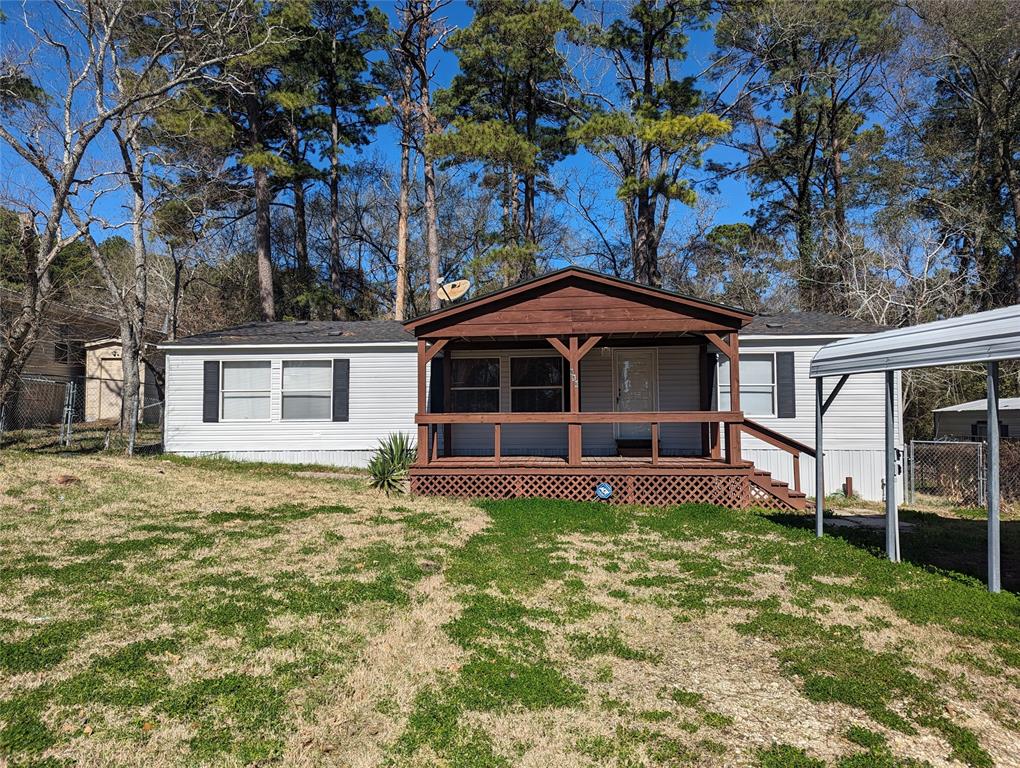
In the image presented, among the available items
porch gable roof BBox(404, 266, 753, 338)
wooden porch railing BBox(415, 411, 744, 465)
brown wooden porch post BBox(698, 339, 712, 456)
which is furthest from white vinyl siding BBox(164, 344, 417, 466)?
brown wooden porch post BBox(698, 339, 712, 456)

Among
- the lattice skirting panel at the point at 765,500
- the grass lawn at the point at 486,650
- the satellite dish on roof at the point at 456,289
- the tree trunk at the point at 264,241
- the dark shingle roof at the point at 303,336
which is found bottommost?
the grass lawn at the point at 486,650

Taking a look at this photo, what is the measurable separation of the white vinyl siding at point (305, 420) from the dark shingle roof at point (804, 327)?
284 inches

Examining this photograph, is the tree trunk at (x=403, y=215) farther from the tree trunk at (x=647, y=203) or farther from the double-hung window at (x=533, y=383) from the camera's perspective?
the double-hung window at (x=533, y=383)

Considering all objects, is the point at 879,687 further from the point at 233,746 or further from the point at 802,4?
the point at 802,4

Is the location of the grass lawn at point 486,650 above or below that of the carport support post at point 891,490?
below

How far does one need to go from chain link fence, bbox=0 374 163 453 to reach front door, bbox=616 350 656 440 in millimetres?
10404

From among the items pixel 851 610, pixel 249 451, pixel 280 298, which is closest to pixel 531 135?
pixel 280 298

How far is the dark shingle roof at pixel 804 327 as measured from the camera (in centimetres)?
1170

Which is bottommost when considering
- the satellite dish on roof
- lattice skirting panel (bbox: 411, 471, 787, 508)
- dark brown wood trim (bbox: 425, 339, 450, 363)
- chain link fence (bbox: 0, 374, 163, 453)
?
lattice skirting panel (bbox: 411, 471, 787, 508)

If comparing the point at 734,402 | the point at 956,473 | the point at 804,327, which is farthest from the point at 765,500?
the point at 956,473

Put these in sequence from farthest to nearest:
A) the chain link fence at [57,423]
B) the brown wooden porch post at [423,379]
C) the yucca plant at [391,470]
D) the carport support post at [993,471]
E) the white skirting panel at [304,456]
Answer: the chain link fence at [57,423] < the white skirting panel at [304,456] < the yucca plant at [391,470] < the brown wooden porch post at [423,379] < the carport support post at [993,471]

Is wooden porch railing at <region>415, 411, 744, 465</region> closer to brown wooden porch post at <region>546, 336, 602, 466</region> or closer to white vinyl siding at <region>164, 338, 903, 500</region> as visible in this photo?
brown wooden porch post at <region>546, 336, 602, 466</region>

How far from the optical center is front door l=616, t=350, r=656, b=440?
12.0 meters

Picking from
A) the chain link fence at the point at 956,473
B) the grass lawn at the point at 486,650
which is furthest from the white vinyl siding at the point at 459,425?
the grass lawn at the point at 486,650
